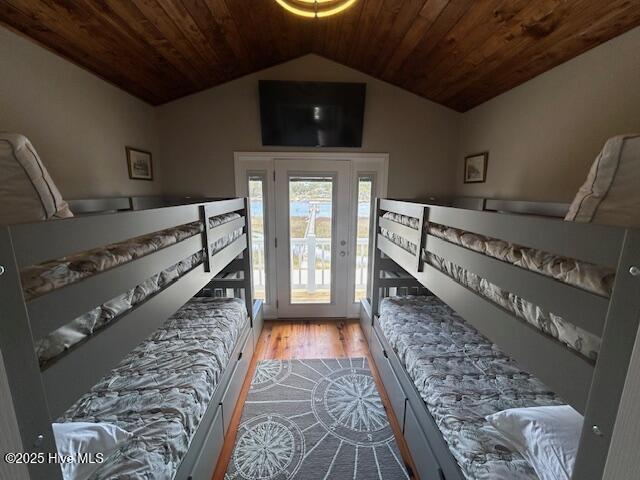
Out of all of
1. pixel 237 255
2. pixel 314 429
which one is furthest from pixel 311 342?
pixel 237 255

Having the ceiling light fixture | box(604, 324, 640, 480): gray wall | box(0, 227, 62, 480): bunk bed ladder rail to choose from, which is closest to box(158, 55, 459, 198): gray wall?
the ceiling light fixture

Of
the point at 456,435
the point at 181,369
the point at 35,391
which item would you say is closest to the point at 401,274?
the point at 456,435

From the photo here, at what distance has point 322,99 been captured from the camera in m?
2.74

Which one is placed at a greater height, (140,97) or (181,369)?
(140,97)

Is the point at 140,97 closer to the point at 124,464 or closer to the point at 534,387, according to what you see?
the point at 124,464

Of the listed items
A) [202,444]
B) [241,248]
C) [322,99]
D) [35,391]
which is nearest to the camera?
[35,391]

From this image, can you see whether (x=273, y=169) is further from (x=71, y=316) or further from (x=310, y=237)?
(x=71, y=316)

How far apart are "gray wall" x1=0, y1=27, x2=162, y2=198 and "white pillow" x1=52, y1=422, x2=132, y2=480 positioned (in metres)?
1.46

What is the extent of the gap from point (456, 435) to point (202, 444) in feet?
3.81

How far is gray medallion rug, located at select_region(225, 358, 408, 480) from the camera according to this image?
5.25 ft

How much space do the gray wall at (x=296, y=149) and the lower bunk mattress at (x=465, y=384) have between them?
157 centimetres

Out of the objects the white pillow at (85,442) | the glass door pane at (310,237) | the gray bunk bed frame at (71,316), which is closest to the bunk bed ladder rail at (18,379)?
the gray bunk bed frame at (71,316)

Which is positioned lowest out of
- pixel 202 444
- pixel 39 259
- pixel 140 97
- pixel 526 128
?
pixel 202 444

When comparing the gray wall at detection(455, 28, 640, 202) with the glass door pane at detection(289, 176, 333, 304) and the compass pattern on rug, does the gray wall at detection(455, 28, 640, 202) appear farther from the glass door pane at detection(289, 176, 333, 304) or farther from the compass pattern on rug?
the compass pattern on rug
